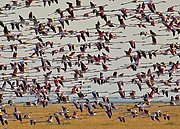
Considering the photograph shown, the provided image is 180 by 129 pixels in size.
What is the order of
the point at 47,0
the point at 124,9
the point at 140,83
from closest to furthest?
1. the point at 47,0
2. the point at 124,9
3. the point at 140,83

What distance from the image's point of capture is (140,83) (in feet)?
89.6

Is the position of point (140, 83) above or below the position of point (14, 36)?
below

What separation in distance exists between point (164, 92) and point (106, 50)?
3.99 meters

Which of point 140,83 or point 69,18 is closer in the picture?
point 69,18

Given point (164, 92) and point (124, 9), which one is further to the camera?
point (164, 92)

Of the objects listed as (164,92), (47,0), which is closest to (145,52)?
(164,92)

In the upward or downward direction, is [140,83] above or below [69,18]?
below

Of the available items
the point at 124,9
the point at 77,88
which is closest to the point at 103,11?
the point at 124,9

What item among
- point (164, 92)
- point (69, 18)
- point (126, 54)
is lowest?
point (164, 92)

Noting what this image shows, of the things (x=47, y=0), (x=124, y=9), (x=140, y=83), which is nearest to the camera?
(x=47, y=0)

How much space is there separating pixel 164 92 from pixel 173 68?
6.50 ft

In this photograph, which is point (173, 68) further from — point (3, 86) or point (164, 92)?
point (3, 86)

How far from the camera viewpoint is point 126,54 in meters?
27.0

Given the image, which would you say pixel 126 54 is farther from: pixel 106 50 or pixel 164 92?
pixel 164 92
